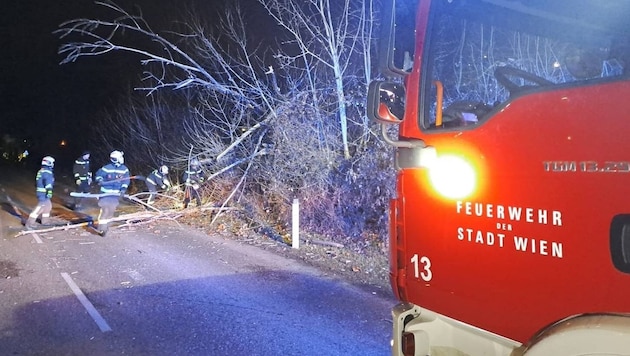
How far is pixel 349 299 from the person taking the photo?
6.57 m

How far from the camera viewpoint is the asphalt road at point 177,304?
5.05 metres

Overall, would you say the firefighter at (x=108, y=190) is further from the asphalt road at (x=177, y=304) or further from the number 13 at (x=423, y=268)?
the number 13 at (x=423, y=268)

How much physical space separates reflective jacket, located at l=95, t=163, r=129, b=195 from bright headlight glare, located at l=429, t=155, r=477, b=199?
30.8 feet

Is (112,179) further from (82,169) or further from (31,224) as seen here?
(82,169)

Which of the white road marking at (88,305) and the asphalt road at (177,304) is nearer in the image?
the asphalt road at (177,304)

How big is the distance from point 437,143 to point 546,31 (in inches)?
43.6

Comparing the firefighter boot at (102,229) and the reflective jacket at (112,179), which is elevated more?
the reflective jacket at (112,179)

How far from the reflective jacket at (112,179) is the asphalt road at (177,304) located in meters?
1.46

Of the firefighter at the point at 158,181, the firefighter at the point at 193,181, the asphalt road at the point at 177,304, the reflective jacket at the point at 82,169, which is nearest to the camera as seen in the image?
the asphalt road at the point at 177,304

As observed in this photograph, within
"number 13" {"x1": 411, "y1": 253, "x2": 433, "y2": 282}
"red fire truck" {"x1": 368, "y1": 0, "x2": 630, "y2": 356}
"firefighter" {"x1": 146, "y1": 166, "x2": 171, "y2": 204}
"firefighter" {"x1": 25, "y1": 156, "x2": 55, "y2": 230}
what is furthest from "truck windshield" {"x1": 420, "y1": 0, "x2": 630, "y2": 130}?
"firefighter" {"x1": 146, "y1": 166, "x2": 171, "y2": 204}

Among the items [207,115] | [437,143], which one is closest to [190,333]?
[437,143]

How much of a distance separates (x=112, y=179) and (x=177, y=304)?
545 cm

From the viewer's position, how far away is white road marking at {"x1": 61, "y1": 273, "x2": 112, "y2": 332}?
5555 mm

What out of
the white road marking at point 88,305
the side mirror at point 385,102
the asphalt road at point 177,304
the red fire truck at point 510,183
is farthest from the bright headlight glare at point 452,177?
the white road marking at point 88,305
